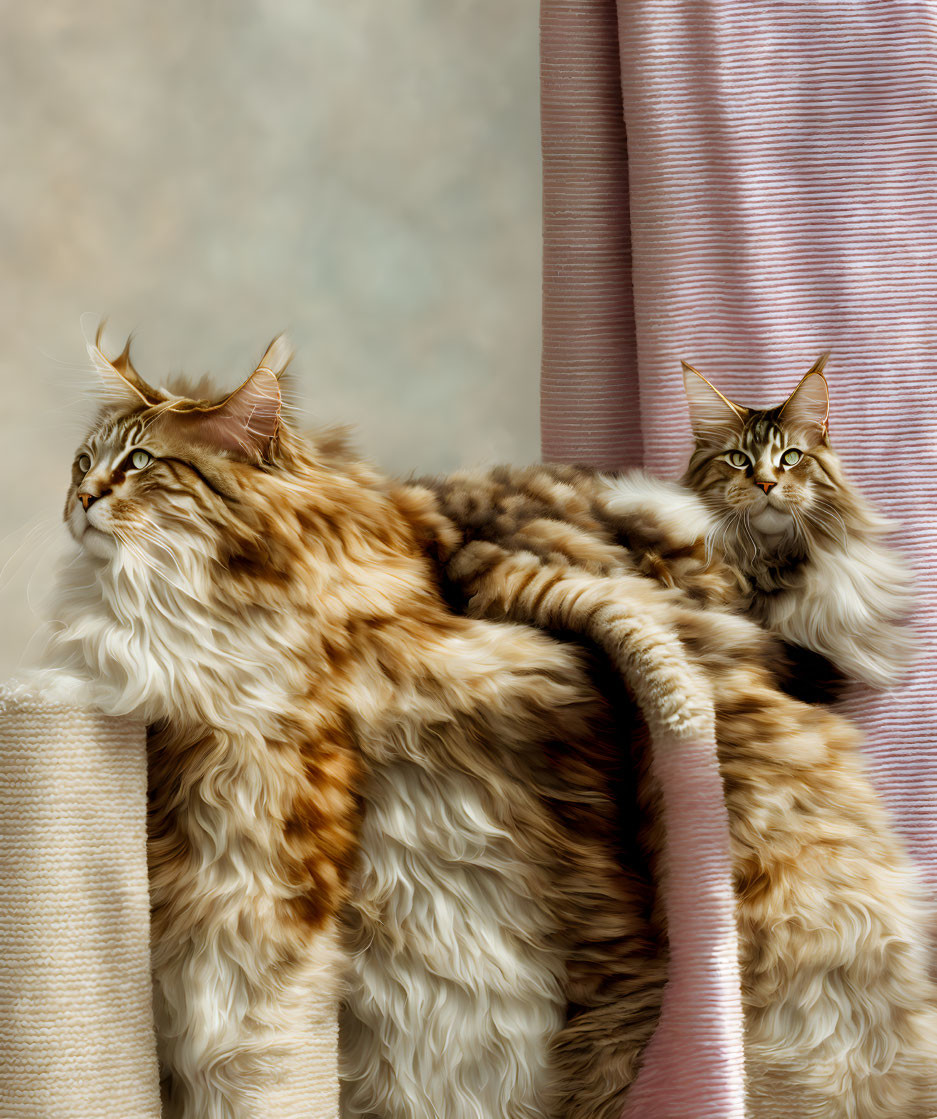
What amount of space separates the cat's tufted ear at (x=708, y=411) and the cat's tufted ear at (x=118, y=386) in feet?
1.41

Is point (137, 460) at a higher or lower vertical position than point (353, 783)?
higher

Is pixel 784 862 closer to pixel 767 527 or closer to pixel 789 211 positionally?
pixel 767 527

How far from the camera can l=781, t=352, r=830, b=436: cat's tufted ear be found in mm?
775

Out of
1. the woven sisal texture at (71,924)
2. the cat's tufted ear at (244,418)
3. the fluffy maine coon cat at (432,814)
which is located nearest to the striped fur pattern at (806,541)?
the fluffy maine coon cat at (432,814)

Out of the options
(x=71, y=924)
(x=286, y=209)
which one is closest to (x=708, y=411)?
(x=71, y=924)

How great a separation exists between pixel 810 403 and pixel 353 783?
1.51ft

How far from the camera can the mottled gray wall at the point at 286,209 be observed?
1.22m

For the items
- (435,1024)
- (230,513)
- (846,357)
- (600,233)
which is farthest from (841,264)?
(435,1024)

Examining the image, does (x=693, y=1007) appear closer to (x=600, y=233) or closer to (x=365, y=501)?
(x=365, y=501)

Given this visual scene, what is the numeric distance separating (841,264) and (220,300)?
2.48 ft

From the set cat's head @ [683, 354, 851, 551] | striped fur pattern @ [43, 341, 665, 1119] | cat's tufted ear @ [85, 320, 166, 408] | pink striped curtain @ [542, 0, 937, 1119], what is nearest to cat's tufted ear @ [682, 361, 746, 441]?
cat's head @ [683, 354, 851, 551]

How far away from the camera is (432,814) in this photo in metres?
0.64

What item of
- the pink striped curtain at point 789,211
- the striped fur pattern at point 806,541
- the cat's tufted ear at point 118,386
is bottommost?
the striped fur pattern at point 806,541

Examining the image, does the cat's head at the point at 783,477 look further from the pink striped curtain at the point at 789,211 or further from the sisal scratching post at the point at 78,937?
the sisal scratching post at the point at 78,937
